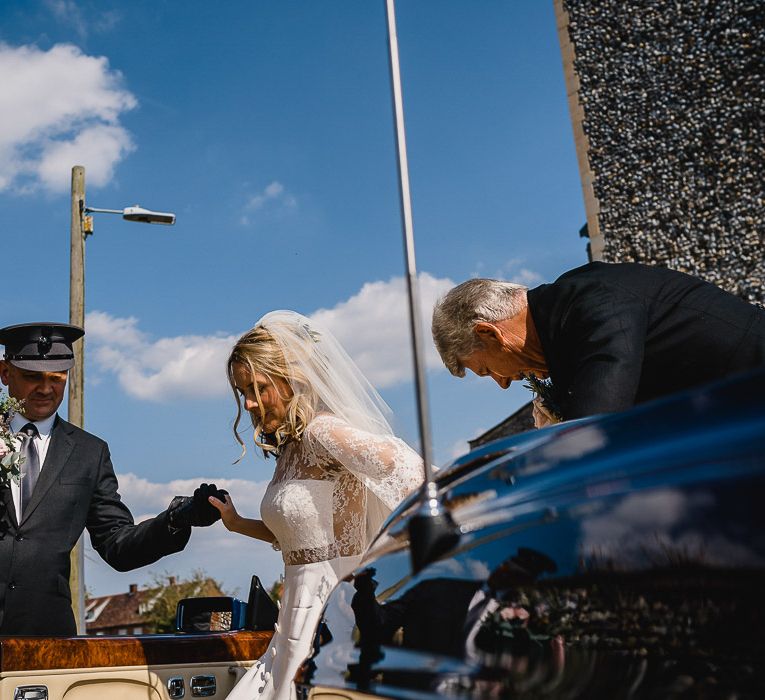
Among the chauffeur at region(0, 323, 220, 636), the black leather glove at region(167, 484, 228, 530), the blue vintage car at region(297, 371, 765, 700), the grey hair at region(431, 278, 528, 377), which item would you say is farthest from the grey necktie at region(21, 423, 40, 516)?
the blue vintage car at region(297, 371, 765, 700)

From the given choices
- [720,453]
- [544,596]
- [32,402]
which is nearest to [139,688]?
[32,402]

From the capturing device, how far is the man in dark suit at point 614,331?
206cm

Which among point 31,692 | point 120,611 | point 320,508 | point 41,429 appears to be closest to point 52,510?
point 41,429

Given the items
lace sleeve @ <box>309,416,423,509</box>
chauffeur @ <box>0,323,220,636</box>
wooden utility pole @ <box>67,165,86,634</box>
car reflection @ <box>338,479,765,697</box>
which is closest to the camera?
car reflection @ <box>338,479,765,697</box>

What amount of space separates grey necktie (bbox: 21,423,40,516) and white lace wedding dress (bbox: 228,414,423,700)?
48.3 inches

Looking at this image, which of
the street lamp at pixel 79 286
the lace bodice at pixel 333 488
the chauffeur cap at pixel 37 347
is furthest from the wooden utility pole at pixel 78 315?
the lace bodice at pixel 333 488

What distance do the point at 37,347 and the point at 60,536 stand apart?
998 millimetres

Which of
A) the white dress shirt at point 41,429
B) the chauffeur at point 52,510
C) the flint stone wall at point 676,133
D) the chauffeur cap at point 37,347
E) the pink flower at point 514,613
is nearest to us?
the pink flower at point 514,613

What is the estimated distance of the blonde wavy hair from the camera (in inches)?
127

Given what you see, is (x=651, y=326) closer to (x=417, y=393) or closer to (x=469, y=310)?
(x=469, y=310)

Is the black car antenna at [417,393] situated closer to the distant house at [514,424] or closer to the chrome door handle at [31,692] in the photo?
the chrome door handle at [31,692]

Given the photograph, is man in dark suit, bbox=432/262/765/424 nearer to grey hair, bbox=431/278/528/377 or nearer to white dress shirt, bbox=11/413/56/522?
grey hair, bbox=431/278/528/377

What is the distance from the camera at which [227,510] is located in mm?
3297

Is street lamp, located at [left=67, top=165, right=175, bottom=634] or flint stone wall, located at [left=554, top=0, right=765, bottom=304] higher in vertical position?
flint stone wall, located at [left=554, top=0, right=765, bottom=304]
